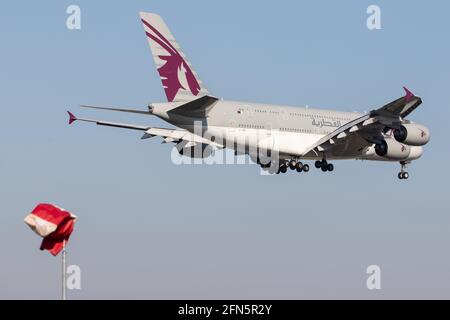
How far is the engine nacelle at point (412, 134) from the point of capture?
63250mm

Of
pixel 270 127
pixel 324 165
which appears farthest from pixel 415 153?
pixel 270 127

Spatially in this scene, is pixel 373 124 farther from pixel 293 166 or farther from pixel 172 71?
pixel 172 71

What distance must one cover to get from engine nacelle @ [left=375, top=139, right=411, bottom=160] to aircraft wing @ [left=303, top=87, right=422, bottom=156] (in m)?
0.53

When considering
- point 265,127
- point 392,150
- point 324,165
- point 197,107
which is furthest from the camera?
point 392,150

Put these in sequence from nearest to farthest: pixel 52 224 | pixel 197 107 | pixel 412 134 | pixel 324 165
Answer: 1. pixel 52 224
2. pixel 197 107
3. pixel 412 134
4. pixel 324 165

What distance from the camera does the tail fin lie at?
62812 mm

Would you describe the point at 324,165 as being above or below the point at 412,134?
below

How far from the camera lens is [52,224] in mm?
25719

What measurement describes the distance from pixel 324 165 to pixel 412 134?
19.3ft

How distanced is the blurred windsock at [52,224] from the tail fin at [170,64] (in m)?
36.4

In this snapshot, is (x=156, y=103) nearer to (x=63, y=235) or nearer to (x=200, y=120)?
(x=200, y=120)

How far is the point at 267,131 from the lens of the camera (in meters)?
63.1

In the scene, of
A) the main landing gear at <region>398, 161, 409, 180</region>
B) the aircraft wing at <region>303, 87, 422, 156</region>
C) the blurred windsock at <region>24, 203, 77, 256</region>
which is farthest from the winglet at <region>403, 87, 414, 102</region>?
the blurred windsock at <region>24, 203, 77, 256</region>
